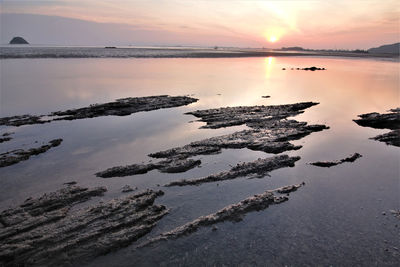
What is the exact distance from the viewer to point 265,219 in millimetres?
8141

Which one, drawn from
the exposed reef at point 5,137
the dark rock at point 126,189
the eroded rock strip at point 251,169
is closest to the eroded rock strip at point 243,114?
the eroded rock strip at point 251,169

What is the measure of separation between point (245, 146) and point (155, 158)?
4330 mm

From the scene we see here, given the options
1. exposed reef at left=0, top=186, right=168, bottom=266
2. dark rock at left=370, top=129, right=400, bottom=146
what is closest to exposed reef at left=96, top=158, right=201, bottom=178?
exposed reef at left=0, top=186, right=168, bottom=266

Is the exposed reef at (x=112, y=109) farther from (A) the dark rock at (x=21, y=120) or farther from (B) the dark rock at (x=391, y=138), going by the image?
(B) the dark rock at (x=391, y=138)

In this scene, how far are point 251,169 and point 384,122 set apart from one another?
12777 millimetres

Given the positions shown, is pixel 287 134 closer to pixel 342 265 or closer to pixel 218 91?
pixel 342 265

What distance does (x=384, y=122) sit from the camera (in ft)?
61.9

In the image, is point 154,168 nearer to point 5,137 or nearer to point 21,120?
point 5,137

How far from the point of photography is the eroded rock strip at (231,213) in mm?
7367

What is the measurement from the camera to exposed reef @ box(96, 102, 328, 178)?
37.5ft

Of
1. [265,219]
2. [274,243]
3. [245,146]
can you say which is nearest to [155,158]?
[245,146]

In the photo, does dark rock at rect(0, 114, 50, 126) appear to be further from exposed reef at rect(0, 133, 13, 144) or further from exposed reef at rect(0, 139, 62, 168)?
exposed reef at rect(0, 139, 62, 168)

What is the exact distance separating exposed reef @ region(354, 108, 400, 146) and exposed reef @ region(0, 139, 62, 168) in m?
16.8

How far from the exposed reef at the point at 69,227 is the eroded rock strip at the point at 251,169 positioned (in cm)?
174
